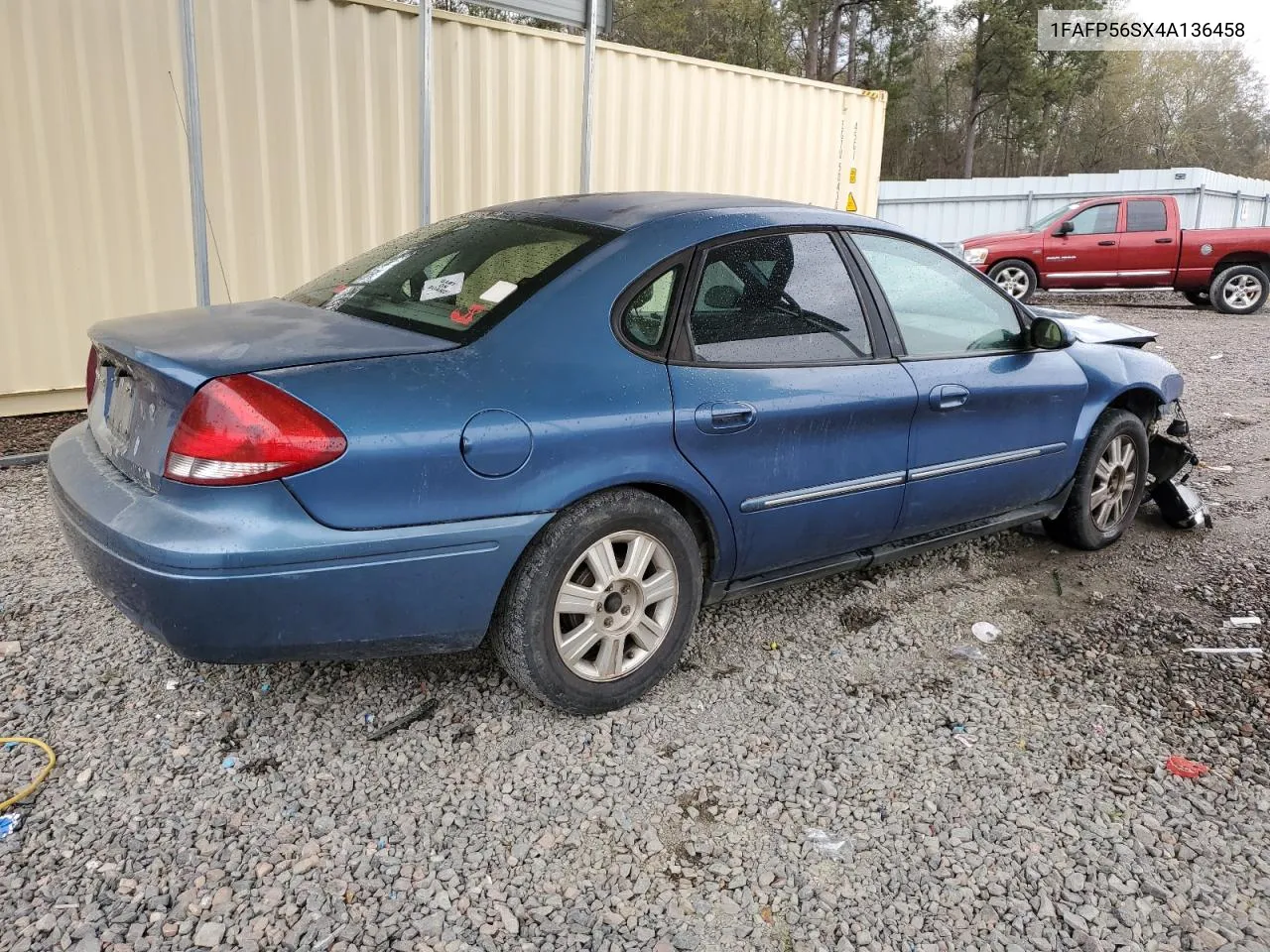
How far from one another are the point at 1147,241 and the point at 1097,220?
31.3 inches

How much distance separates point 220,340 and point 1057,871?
2.58 metres

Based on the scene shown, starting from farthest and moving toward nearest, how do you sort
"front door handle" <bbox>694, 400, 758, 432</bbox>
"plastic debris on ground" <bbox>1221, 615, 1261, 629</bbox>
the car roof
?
1. "plastic debris on ground" <bbox>1221, 615, 1261, 629</bbox>
2. the car roof
3. "front door handle" <bbox>694, 400, 758, 432</bbox>

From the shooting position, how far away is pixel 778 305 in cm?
344

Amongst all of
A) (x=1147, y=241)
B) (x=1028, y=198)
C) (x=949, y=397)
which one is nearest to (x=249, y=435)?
(x=949, y=397)

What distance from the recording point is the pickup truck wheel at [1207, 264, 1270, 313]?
50.6ft

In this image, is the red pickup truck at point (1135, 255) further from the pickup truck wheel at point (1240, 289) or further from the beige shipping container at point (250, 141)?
the beige shipping container at point (250, 141)

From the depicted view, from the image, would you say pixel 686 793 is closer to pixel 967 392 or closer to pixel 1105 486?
pixel 967 392

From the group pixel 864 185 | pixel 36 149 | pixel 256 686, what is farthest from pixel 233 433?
pixel 864 185

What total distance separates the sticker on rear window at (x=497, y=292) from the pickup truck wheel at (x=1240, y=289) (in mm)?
15666

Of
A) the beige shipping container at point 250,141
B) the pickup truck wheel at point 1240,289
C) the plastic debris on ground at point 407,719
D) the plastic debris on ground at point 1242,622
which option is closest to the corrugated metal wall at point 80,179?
the beige shipping container at point 250,141

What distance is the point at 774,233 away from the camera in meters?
3.49

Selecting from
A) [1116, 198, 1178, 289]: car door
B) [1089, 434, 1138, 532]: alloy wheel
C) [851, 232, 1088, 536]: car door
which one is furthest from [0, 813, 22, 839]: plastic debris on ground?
[1116, 198, 1178, 289]: car door

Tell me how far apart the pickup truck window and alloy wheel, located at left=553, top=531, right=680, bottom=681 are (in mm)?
14872

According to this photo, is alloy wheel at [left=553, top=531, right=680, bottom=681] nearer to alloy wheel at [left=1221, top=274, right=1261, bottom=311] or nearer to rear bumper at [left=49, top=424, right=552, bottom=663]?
rear bumper at [left=49, top=424, right=552, bottom=663]
